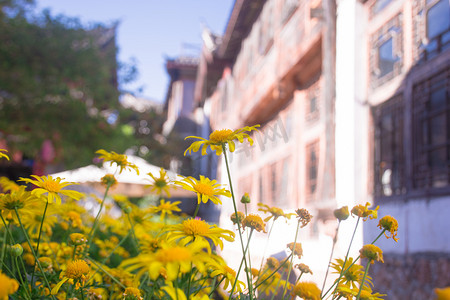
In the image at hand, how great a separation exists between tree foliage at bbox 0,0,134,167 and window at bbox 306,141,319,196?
3918 mm

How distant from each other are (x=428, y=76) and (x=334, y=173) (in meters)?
1.41

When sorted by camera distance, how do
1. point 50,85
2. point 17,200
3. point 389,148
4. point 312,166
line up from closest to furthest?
1. point 17,200
2. point 389,148
3. point 312,166
4. point 50,85

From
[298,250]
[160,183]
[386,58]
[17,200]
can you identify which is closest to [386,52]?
[386,58]

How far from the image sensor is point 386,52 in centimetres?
414

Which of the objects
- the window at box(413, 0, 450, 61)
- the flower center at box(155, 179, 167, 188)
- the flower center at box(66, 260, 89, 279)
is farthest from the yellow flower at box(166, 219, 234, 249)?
the window at box(413, 0, 450, 61)

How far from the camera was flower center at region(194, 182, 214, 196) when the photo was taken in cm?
115

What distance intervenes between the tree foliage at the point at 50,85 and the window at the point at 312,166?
3.92 meters

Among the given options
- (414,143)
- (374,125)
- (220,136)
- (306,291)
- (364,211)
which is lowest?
(306,291)

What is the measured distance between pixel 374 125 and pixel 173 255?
12.4 feet

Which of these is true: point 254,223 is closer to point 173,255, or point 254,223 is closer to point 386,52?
point 173,255

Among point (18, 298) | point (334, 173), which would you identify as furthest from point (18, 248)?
point (334, 173)

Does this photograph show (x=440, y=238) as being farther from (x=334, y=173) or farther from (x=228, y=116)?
(x=228, y=116)

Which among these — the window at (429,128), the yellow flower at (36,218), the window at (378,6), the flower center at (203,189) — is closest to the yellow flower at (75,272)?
the yellow flower at (36,218)

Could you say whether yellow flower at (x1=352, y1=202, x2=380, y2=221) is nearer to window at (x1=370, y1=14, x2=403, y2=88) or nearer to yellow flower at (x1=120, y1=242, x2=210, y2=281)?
yellow flower at (x1=120, y1=242, x2=210, y2=281)
